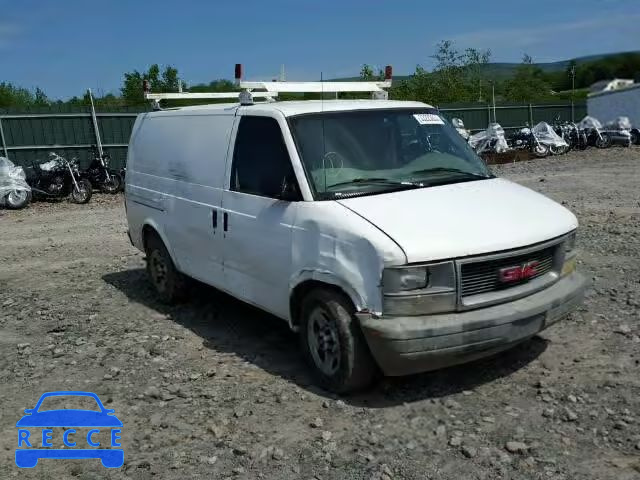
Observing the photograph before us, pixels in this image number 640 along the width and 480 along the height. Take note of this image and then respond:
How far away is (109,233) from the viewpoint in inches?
466

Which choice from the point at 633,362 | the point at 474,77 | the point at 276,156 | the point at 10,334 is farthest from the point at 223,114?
the point at 474,77

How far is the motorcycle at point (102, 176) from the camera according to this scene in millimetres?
17734

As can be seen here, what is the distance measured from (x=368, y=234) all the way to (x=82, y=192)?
14.3m

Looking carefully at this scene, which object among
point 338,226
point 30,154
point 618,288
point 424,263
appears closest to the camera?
point 424,263

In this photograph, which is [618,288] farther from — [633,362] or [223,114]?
[223,114]

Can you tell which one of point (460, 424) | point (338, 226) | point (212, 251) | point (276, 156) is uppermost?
point (276, 156)

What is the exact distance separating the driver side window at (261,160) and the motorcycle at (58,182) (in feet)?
41.1

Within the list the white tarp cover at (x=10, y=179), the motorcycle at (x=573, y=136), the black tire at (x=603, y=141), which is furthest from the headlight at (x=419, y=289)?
the black tire at (x=603, y=141)

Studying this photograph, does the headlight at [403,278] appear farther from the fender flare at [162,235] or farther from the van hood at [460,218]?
the fender flare at [162,235]

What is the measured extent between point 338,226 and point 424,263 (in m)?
0.63

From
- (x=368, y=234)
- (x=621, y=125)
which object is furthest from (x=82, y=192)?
(x=621, y=125)

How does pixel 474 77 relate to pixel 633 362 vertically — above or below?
above

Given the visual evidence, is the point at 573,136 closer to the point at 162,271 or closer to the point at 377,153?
the point at 162,271

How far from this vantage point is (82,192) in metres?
16.8
